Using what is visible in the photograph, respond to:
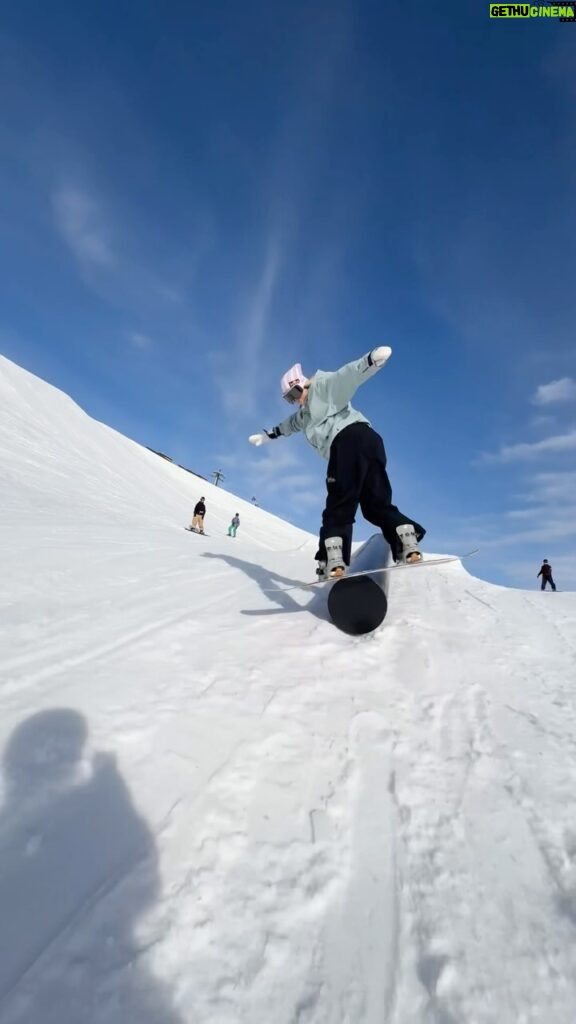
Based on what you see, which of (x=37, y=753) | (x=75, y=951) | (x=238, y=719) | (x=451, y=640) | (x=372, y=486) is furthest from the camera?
(x=372, y=486)

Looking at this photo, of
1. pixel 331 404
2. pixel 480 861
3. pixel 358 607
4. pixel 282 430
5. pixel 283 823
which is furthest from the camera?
pixel 282 430

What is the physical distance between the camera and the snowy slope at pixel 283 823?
1.04 meters

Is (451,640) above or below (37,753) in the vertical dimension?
above

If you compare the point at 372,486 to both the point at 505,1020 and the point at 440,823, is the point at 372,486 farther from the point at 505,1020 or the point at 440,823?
the point at 505,1020

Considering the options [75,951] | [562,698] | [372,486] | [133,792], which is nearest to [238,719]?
[133,792]

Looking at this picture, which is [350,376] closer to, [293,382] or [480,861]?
[293,382]

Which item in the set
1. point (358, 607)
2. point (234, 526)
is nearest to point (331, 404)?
point (358, 607)

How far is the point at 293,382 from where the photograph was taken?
4.15 metres

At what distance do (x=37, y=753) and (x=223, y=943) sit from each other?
101 centimetres

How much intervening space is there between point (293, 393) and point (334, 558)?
5.68 ft

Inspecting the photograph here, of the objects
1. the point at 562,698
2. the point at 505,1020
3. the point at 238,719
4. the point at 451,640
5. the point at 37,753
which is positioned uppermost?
the point at 451,640

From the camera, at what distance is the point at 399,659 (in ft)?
9.07

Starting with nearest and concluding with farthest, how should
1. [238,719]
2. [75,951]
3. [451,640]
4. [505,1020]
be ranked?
[505,1020]
[75,951]
[238,719]
[451,640]

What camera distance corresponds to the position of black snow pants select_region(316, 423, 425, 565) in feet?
12.1
